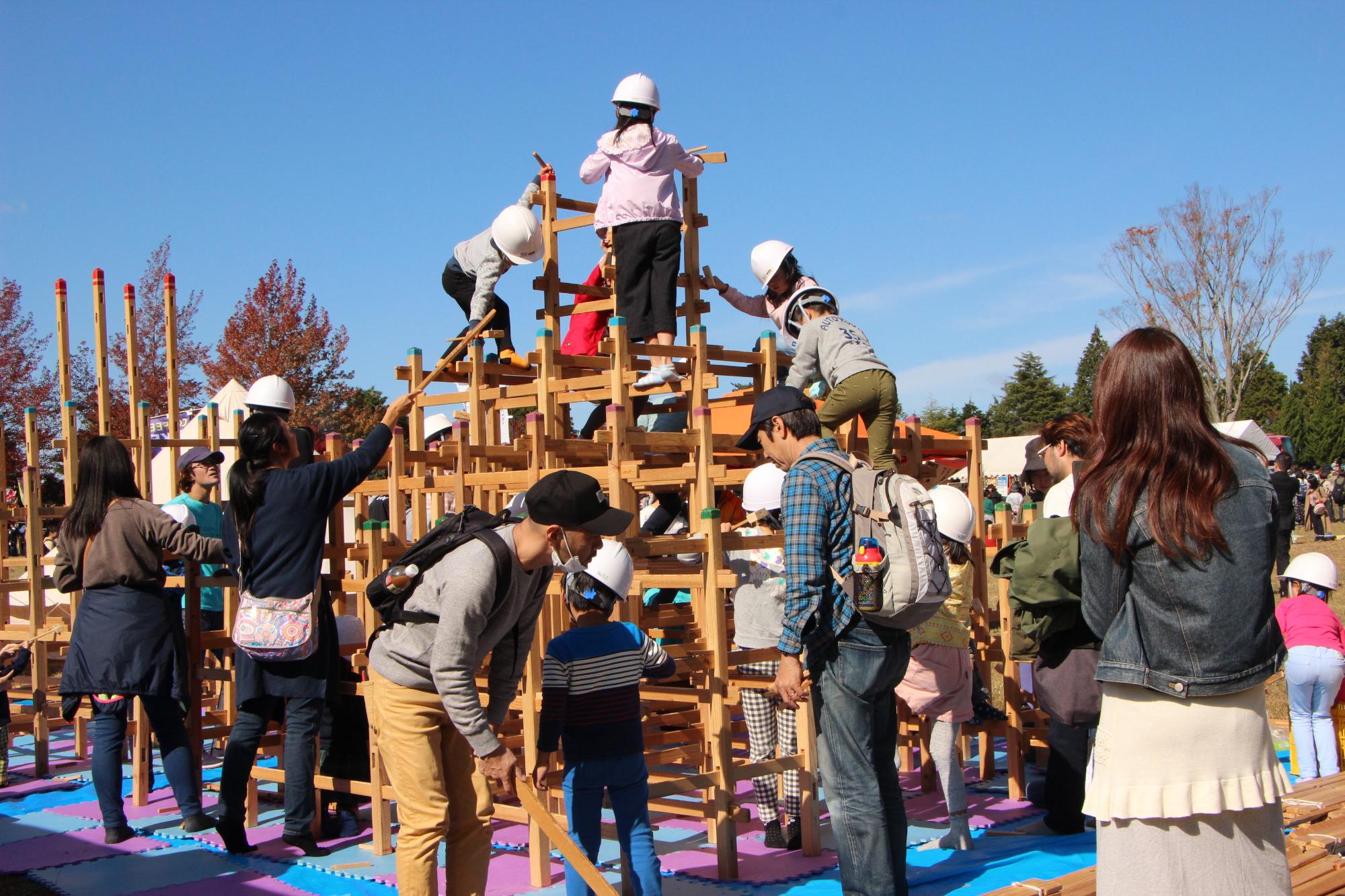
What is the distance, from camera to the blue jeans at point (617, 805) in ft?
13.4

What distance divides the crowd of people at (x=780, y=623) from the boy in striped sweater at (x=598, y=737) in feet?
0.03

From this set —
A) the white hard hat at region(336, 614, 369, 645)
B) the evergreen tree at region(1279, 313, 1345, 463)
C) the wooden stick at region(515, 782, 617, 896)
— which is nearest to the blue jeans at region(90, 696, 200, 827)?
the white hard hat at region(336, 614, 369, 645)

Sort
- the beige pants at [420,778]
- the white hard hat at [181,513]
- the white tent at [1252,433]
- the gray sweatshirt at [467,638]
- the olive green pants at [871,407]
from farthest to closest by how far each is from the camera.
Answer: the white tent at [1252,433] → the white hard hat at [181,513] → the olive green pants at [871,407] → the beige pants at [420,778] → the gray sweatshirt at [467,638]

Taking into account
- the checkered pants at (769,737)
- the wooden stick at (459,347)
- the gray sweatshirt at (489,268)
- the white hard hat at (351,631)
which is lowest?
the checkered pants at (769,737)

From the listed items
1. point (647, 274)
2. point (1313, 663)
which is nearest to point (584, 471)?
point (647, 274)

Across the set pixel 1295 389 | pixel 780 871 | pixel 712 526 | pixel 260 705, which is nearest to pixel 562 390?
pixel 712 526

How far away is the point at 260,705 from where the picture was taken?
537cm

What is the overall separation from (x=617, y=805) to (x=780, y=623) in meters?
1.45

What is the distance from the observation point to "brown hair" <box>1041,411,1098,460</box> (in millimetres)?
5066

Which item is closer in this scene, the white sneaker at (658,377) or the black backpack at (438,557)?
the black backpack at (438,557)

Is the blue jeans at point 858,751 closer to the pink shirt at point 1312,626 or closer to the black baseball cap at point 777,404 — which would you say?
the black baseball cap at point 777,404

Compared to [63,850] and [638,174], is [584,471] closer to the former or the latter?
[638,174]

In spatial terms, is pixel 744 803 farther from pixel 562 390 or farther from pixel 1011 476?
pixel 1011 476

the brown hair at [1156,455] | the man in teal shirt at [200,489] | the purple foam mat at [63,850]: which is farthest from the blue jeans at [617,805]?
the man in teal shirt at [200,489]
